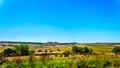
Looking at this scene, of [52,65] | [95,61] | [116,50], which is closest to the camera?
[52,65]

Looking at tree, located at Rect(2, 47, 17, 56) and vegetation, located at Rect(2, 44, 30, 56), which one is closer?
tree, located at Rect(2, 47, 17, 56)

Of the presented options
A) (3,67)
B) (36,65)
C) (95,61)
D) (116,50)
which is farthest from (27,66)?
(116,50)

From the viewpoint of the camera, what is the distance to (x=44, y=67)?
15.5 metres

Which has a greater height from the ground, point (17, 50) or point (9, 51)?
point (17, 50)

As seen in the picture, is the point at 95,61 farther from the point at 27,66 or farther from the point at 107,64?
the point at 27,66

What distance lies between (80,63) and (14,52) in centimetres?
4021

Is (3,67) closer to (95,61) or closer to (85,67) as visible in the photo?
(85,67)

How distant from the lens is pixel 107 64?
693 inches

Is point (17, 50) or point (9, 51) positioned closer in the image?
point (9, 51)

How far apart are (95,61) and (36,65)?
4.82 metres

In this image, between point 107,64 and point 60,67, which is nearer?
point 60,67

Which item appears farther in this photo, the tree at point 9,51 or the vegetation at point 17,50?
the vegetation at point 17,50

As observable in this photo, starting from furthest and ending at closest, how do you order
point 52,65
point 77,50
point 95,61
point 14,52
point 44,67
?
point 77,50
point 14,52
point 95,61
point 52,65
point 44,67

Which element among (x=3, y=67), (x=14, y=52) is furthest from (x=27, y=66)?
(x=14, y=52)
